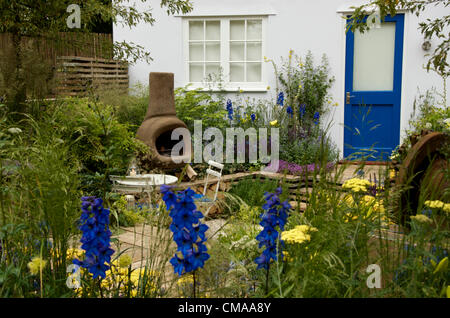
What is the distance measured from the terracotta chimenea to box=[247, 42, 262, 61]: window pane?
2183 mm

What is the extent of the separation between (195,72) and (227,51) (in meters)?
0.72

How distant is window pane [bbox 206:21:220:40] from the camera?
884 centimetres

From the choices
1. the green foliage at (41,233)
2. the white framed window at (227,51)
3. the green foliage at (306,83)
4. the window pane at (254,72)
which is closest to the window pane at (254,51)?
the white framed window at (227,51)

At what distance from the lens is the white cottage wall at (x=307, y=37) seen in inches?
317

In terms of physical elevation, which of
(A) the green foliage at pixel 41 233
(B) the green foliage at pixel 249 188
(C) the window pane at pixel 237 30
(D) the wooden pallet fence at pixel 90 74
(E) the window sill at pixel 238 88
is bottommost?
(B) the green foliage at pixel 249 188

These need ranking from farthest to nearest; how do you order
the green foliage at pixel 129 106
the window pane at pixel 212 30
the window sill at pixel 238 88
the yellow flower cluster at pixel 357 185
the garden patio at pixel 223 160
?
1. the window pane at pixel 212 30
2. the window sill at pixel 238 88
3. the green foliage at pixel 129 106
4. the yellow flower cluster at pixel 357 185
5. the garden patio at pixel 223 160

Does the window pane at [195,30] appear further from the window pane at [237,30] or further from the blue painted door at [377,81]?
the blue painted door at [377,81]

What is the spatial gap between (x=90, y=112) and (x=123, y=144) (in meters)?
0.62

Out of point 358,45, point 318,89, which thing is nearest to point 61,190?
point 318,89

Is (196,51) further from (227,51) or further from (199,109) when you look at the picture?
(199,109)

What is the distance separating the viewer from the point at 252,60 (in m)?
8.77

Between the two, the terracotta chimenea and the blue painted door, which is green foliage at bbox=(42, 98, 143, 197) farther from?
the blue painted door

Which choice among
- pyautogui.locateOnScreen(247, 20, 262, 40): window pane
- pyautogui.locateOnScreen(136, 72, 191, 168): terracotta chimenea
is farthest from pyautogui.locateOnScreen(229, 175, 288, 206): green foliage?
pyautogui.locateOnScreen(247, 20, 262, 40): window pane

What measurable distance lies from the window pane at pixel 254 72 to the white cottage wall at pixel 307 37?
7.1 inches
